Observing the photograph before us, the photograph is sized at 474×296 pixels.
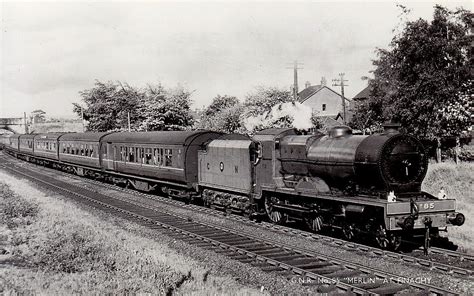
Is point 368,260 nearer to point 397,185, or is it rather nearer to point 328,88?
point 397,185

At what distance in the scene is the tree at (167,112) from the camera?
41656mm

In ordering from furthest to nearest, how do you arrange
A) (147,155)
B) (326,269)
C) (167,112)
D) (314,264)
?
(167,112), (147,155), (314,264), (326,269)

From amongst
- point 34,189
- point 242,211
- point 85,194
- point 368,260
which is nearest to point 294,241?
point 368,260

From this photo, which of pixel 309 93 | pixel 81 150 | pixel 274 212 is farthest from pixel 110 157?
pixel 309 93

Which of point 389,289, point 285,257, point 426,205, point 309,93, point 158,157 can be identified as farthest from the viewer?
point 309,93

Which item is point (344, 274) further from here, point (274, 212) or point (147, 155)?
point (147, 155)

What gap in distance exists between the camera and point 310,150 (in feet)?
47.1

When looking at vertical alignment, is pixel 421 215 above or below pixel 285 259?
above

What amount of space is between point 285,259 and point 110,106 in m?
44.0

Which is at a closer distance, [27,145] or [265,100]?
[265,100]

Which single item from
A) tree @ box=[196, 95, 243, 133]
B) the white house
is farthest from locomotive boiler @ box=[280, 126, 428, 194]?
the white house

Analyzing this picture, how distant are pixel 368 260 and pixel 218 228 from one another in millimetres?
5558

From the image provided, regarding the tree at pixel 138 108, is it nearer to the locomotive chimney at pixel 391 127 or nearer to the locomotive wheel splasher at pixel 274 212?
the locomotive wheel splasher at pixel 274 212

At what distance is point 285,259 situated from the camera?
11523 mm
